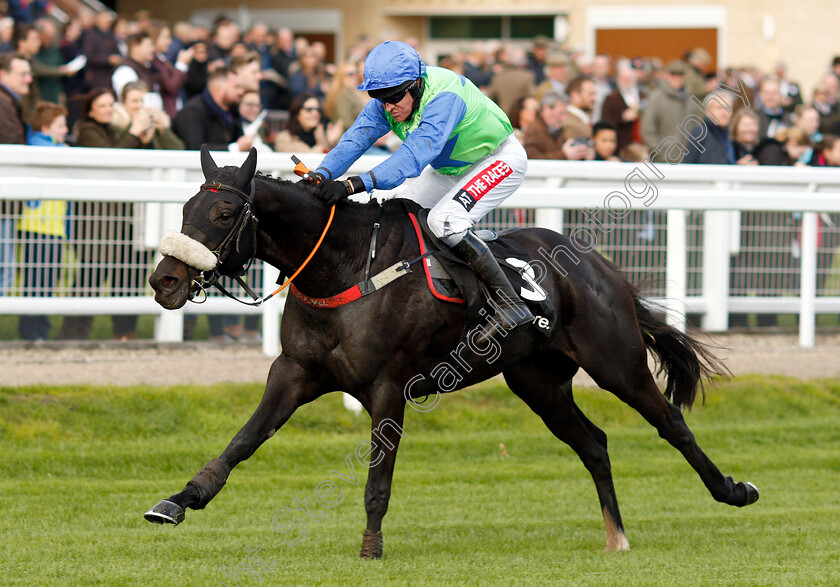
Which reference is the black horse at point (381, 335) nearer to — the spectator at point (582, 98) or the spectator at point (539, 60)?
the spectator at point (582, 98)

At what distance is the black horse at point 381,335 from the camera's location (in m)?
4.57

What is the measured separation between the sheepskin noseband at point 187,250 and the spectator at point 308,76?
9291 millimetres

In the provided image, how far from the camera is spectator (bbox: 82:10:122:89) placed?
11.3m

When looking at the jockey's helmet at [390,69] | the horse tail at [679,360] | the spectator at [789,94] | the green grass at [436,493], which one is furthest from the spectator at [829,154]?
the jockey's helmet at [390,69]

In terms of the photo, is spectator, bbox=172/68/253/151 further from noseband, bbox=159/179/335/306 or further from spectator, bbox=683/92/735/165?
noseband, bbox=159/179/335/306

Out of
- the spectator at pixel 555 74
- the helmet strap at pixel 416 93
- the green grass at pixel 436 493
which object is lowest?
the green grass at pixel 436 493

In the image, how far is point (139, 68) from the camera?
1073 cm

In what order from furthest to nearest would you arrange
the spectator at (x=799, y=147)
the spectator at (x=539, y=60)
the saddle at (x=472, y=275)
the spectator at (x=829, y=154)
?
the spectator at (x=539, y=60) < the spectator at (x=799, y=147) < the spectator at (x=829, y=154) < the saddle at (x=472, y=275)

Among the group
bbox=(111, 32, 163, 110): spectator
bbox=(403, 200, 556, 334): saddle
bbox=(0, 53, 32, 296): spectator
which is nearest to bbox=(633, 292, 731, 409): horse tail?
bbox=(403, 200, 556, 334): saddle

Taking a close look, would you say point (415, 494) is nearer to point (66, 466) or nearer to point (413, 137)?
point (66, 466)

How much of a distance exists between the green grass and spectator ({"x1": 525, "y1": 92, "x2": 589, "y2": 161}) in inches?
94.8

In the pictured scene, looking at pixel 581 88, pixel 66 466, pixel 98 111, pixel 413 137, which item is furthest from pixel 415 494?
A: pixel 581 88

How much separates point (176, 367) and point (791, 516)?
3.71 meters

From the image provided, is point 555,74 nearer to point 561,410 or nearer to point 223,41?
point 223,41
